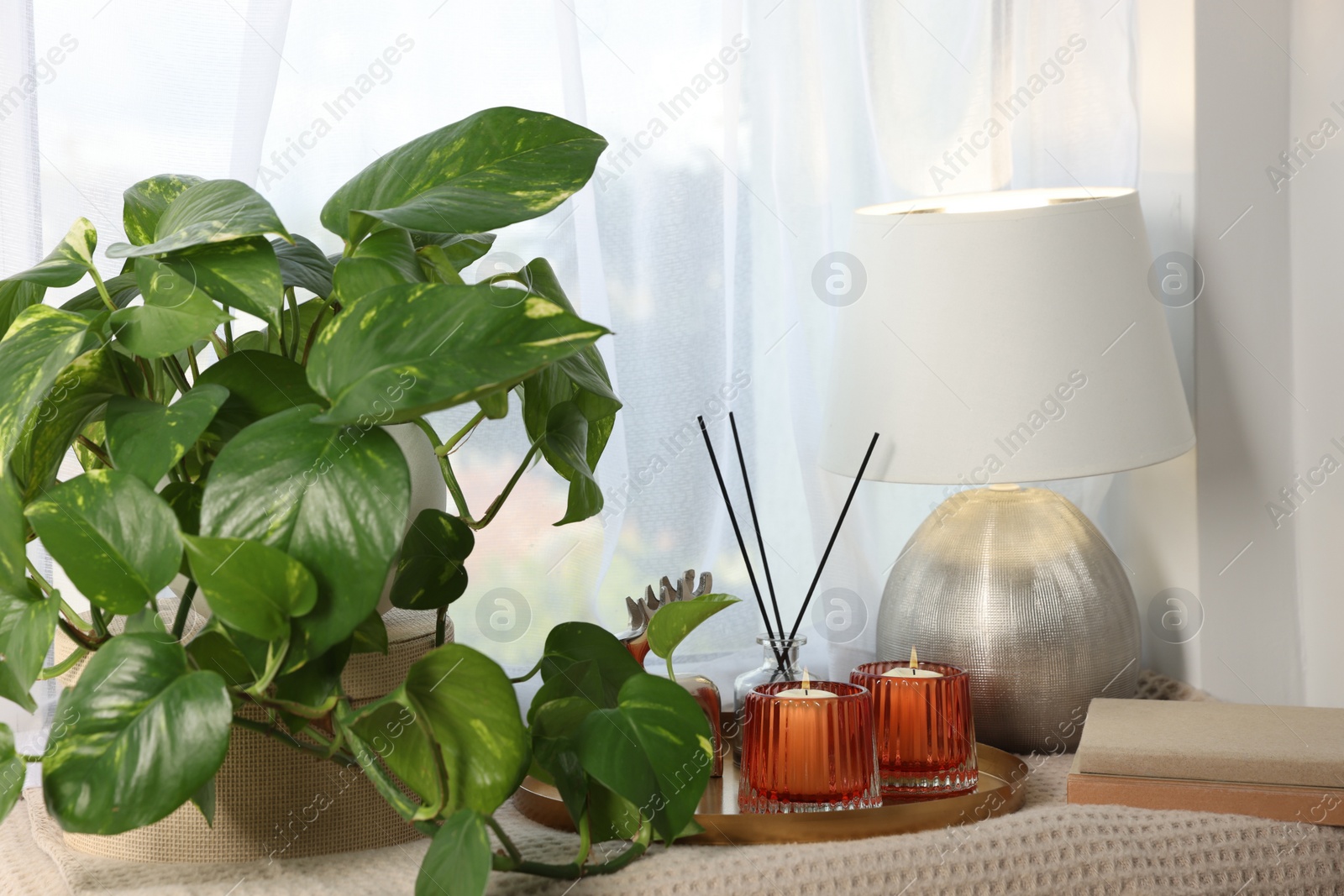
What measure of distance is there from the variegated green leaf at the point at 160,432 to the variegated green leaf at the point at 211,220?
0.07 metres

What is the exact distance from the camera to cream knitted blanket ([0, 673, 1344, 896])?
682 mm

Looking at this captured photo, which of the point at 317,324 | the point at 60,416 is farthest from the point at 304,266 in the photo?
the point at 60,416

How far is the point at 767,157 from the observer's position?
4.00 feet

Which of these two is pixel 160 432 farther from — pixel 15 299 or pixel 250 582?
pixel 15 299

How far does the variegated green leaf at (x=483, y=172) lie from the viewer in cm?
62

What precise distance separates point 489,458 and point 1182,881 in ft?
2.33

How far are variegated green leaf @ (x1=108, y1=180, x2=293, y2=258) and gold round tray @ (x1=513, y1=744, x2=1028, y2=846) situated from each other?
16.9 inches

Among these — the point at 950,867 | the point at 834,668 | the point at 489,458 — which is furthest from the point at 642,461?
the point at 950,867

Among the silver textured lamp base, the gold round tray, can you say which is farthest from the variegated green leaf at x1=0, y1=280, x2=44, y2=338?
the silver textured lamp base

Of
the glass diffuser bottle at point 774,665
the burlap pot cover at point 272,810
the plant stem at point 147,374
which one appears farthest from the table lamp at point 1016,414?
the plant stem at point 147,374

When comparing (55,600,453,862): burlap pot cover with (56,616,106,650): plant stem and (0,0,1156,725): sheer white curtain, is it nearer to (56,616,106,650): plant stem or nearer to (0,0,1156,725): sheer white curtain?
(56,616,106,650): plant stem

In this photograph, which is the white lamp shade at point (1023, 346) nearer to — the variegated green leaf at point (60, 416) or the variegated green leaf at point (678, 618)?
the variegated green leaf at point (678, 618)

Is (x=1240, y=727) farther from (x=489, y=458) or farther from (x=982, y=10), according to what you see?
(x=982, y=10)

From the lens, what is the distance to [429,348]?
1.71 ft
